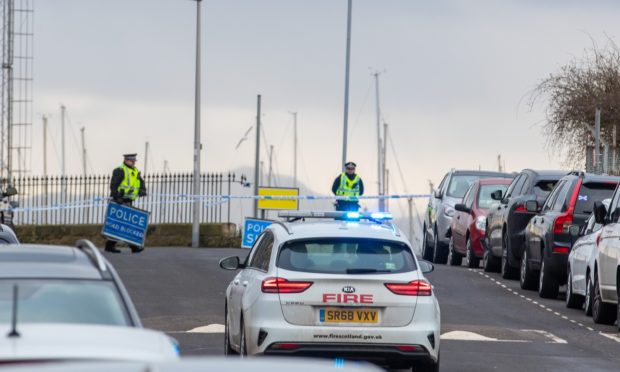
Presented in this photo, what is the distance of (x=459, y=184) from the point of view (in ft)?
115

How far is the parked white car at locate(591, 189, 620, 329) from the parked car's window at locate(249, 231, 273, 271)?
5.70 m

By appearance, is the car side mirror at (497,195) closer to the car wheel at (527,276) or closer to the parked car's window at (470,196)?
the parked car's window at (470,196)

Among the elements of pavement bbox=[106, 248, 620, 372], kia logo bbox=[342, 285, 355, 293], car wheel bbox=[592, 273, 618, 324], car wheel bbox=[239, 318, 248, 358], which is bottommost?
pavement bbox=[106, 248, 620, 372]

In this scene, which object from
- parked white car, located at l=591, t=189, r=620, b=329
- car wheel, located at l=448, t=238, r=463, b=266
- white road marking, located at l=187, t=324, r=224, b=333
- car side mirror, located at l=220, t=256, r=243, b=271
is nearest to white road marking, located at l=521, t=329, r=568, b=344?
parked white car, located at l=591, t=189, r=620, b=329

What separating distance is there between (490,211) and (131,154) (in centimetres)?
749

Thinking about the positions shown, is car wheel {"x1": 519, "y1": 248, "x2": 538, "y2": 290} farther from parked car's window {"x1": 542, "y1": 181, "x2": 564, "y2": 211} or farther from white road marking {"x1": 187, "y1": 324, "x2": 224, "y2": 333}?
white road marking {"x1": 187, "y1": 324, "x2": 224, "y2": 333}

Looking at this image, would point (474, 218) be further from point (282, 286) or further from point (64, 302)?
point (64, 302)

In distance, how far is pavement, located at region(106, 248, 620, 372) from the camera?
1659cm

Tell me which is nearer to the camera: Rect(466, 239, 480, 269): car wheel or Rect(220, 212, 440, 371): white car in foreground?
Rect(220, 212, 440, 371): white car in foreground

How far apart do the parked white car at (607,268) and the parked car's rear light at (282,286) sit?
22.1 ft

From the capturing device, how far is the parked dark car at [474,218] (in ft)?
103

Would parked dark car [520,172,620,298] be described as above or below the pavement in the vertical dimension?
above

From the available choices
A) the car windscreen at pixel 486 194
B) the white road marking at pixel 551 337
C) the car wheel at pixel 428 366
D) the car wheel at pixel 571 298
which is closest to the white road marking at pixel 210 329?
the white road marking at pixel 551 337

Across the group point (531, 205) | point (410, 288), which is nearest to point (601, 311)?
point (531, 205)
